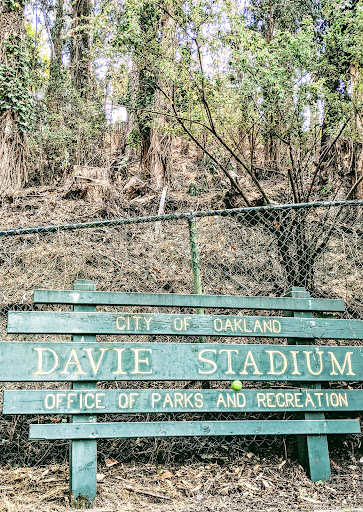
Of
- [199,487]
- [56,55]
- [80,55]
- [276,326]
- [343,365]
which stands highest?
[56,55]

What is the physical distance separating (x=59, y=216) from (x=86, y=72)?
7.38 metres

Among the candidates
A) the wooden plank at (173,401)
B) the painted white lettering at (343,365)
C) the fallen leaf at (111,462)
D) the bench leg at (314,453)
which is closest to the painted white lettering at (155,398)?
the wooden plank at (173,401)

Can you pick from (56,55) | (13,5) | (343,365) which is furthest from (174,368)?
(56,55)

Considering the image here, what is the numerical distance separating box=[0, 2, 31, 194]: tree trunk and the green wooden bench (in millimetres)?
7693

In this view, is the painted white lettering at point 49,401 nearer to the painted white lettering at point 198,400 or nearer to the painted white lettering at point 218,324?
the painted white lettering at point 198,400

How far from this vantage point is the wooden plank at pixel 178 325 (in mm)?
3705

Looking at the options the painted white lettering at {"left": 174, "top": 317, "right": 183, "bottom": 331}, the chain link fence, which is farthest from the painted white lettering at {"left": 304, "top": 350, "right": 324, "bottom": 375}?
the painted white lettering at {"left": 174, "top": 317, "right": 183, "bottom": 331}

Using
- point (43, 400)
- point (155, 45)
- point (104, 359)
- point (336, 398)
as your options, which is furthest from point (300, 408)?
point (155, 45)

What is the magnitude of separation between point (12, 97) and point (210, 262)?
7230 mm

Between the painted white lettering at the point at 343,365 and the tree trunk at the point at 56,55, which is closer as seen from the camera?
the painted white lettering at the point at 343,365

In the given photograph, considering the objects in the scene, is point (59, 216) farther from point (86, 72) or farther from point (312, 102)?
point (86, 72)

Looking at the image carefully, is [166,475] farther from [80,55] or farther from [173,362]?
[80,55]

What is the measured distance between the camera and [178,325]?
391 centimetres

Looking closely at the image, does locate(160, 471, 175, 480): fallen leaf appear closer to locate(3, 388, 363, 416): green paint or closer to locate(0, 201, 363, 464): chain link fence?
locate(0, 201, 363, 464): chain link fence
